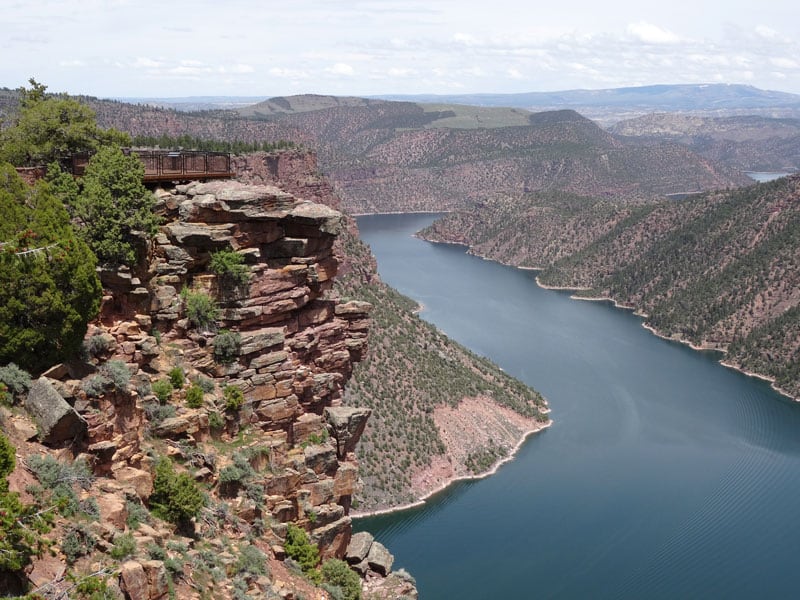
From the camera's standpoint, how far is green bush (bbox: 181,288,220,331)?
29375 mm

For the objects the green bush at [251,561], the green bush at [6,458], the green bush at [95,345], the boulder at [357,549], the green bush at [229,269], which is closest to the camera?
the green bush at [6,458]

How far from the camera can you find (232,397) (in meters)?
29.3

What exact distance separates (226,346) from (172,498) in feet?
21.6

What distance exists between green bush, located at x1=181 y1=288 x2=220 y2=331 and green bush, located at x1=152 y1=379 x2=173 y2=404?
2704mm

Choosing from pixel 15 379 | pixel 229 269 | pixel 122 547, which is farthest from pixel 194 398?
pixel 122 547

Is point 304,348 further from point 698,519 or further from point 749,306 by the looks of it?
point 749,306

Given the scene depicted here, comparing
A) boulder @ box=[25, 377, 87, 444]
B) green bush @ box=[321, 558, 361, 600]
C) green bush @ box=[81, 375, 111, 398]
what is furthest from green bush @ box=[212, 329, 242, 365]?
green bush @ box=[321, 558, 361, 600]

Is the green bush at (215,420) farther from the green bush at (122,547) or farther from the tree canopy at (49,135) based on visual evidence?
the tree canopy at (49,135)

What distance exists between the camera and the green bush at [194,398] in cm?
2812

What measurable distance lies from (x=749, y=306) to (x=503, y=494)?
3722 inches

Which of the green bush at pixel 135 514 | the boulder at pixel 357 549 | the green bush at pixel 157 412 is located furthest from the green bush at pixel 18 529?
the boulder at pixel 357 549

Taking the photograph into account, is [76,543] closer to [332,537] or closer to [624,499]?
[332,537]

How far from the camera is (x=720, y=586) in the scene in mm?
69562

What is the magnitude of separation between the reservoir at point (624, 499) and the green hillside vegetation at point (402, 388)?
424 cm
